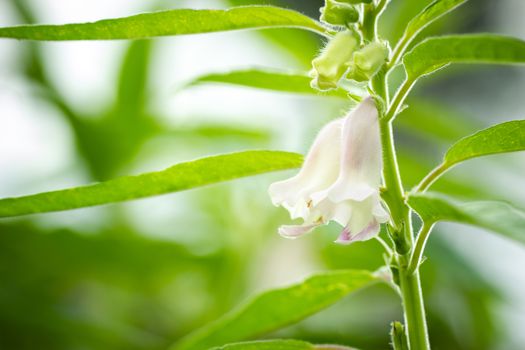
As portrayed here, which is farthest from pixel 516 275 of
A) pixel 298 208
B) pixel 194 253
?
pixel 298 208

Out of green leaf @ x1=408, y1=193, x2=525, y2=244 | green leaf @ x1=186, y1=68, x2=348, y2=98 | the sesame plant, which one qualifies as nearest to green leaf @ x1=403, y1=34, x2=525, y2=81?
the sesame plant

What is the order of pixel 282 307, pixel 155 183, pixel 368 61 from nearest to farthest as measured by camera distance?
pixel 368 61 < pixel 155 183 < pixel 282 307

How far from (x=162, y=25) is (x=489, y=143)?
13.7 inches

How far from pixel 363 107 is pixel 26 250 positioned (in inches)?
61.1

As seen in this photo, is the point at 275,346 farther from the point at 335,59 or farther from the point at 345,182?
the point at 335,59

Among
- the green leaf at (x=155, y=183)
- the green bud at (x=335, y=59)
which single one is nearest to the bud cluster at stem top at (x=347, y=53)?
the green bud at (x=335, y=59)

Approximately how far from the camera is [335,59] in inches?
29.9

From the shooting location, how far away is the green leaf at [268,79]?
1.01 meters

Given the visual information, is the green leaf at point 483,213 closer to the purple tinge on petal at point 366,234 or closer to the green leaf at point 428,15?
the purple tinge on petal at point 366,234

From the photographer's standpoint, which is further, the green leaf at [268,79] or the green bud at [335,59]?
the green leaf at [268,79]

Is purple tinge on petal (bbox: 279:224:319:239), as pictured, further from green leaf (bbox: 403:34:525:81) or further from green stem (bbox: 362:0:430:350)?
green leaf (bbox: 403:34:525:81)

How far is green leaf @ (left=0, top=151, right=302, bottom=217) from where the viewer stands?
0.80m

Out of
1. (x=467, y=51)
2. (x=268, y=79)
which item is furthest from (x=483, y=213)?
(x=268, y=79)

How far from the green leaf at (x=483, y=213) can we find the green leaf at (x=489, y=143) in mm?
126
